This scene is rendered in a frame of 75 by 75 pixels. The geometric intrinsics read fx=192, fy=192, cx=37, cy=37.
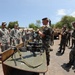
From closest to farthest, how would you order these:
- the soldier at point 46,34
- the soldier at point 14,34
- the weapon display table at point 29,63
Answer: the weapon display table at point 29,63 < the soldier at point 46,34 < the soldier at point 14,34

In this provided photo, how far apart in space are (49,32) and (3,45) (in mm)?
2359

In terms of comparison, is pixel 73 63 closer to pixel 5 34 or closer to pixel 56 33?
pixel 5 34

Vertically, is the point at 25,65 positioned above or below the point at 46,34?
below

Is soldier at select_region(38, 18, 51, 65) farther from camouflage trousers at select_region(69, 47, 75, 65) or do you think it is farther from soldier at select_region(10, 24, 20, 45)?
soldier at select_region(10, 24, 20, 45)

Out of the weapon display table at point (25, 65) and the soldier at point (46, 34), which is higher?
the soldier at point (46, 34)

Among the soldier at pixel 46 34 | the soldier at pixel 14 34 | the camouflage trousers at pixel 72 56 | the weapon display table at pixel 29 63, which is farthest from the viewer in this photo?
the soldier at pixel 14 34

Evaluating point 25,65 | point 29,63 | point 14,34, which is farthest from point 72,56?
point 25,65

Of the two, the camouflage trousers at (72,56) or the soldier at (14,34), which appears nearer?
the camouflage trousers at (72,56)

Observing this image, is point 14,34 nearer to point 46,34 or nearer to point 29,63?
point 46,34

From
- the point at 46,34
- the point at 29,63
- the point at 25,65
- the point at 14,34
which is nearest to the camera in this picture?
the point at 25,65

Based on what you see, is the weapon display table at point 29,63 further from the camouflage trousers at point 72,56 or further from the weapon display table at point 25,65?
→ the camouflage trousers at point 72,56

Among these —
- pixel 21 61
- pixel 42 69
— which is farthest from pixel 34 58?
pixel 42 69

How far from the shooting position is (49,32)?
6.95 m

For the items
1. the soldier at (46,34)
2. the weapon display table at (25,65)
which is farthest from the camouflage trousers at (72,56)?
the weapon display table at (25,65)
